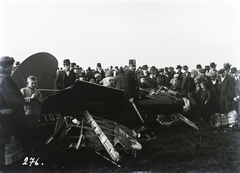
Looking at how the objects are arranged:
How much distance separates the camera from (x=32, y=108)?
4516 millimetres

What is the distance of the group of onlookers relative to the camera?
616 centimetres

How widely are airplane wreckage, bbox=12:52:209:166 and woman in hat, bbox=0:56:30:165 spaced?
17.5 inches

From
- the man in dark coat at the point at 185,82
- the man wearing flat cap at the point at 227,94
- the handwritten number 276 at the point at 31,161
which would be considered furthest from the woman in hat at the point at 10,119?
the man wearing flat cap at the point at 227,94

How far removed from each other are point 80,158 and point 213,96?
457cm

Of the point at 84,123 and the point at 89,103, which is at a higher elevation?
the point at 89,103

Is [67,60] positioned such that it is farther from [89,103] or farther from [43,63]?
[89,103]

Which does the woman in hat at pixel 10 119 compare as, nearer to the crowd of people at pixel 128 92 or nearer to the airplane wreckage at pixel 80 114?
the crowd of people at pixel 128 92

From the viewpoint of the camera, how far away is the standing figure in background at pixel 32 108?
4.50 meters

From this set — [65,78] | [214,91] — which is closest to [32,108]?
[65,78]

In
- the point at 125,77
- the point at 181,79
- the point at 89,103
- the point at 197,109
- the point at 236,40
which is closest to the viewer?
the point at 89,103

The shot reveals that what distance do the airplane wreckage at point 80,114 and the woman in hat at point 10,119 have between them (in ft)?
1.46

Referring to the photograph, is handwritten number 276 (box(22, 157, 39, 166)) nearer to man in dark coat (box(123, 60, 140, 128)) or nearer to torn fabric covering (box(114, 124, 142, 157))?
torn fabric covering (box(114, 124, 142, 157))

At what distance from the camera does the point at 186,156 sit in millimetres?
4559

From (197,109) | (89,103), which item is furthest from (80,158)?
(197,109)
